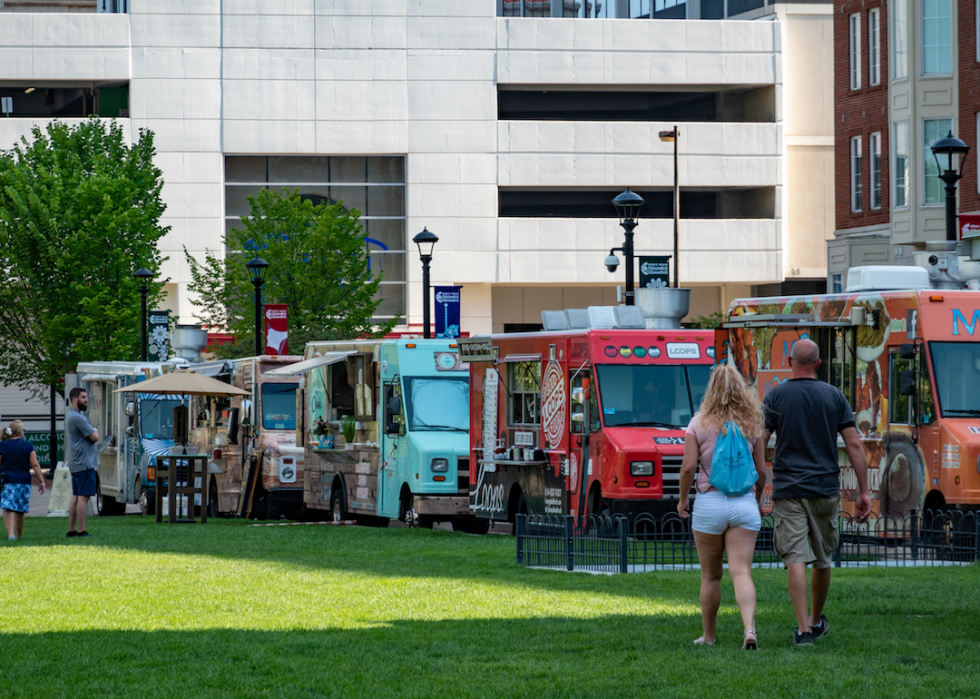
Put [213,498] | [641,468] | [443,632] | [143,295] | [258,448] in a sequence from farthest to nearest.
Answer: [143,295]
[213,498]
[258,448]
[641,468]
[443,632]

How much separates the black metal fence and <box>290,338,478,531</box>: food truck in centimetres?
628

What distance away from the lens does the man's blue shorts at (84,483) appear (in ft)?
66.5

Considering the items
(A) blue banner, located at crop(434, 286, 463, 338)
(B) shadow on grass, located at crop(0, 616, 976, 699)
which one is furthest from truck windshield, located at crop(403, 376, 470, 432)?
(B) shadow on grass, located at crop(0, 616, 976, 699)

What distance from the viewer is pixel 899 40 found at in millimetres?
41031

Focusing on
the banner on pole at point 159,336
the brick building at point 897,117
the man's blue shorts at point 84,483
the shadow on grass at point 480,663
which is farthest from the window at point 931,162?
the shadow on grass at point 480,663

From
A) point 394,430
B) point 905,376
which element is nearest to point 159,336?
point 394,430

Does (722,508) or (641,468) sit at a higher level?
(722,508)

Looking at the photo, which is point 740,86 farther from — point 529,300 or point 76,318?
point 76,318

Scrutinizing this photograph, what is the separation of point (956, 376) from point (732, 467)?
8.09 meters

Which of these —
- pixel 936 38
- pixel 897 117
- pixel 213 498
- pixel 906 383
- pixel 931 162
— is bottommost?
pixel 213 498

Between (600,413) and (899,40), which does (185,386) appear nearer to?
(600,413)

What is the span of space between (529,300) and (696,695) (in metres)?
57.4

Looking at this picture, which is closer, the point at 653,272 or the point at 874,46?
the point at 653,272

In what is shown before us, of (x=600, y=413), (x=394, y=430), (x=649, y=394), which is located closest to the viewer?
(x=600, y=413)
